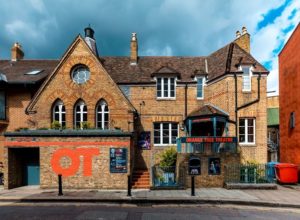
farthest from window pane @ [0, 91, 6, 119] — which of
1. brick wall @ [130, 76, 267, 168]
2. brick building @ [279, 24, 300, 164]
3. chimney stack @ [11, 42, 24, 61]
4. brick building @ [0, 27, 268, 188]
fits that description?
brick building @ [279, 24, 300, 164]

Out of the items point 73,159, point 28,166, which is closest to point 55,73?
point 28,166

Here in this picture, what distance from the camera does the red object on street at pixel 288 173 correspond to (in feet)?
50.3

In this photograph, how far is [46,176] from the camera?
14.5 meters

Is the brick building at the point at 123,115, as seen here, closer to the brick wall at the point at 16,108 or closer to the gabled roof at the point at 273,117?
the brick wall at the point at 16,108

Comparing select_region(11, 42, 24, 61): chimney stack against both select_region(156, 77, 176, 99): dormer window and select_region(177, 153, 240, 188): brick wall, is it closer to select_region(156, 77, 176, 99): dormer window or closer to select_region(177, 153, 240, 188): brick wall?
select_region(156, 77, 176, 99): dormer window

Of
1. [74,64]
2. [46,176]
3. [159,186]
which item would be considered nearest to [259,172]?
[159,186]

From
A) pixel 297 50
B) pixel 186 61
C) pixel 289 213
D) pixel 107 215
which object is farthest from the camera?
pixel 186 61

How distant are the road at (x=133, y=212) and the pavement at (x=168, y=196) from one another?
512 millimetres

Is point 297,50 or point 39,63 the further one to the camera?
point 39,63

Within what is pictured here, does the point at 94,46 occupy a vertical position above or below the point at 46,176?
above

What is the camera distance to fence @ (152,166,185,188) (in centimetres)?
1430

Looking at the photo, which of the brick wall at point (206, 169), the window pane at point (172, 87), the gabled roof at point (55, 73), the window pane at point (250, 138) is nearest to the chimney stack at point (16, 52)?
the gabled roof at point (55, 73)

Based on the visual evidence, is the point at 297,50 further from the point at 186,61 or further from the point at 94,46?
the point at 94,46

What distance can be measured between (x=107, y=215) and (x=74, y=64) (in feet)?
37.7
